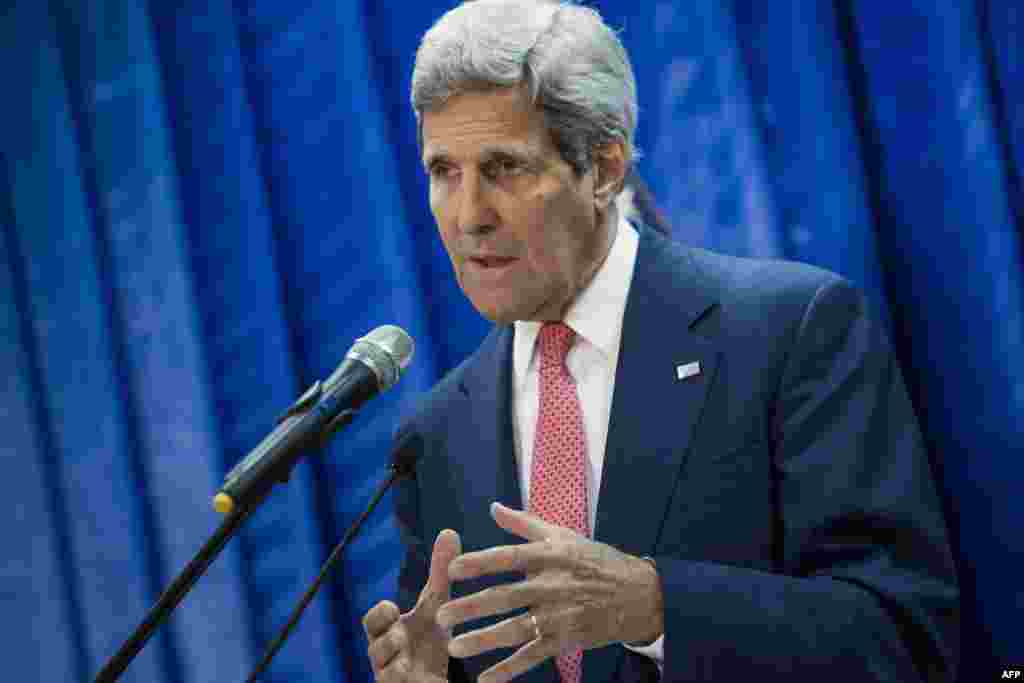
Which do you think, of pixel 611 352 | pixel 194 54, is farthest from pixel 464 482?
pixel 194 54

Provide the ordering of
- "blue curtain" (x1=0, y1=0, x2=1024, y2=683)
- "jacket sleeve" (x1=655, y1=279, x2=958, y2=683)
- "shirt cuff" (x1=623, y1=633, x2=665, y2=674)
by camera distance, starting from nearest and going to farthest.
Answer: "jacket sleeve" (x1=655, y1=279, x2=958, y2=683) → "shirt cuff" (x1=623, y1=633, x2=665, y2=674) → "blue curtain" (x1=0, y1=0, x2=1024, y2=683)

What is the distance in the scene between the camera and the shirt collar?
1869mm

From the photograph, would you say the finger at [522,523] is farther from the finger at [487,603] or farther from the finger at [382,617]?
the finger at [382,617]

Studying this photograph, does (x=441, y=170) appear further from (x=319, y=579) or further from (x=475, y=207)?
(x=319, y=579)

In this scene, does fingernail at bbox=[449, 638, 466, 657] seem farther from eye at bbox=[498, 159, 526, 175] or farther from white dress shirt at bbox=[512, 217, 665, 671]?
eye at bbox=[498, 159, 526, 175]

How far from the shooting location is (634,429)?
1.75m

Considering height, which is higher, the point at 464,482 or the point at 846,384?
the point at 846,384

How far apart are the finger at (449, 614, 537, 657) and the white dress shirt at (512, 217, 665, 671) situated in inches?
15.9

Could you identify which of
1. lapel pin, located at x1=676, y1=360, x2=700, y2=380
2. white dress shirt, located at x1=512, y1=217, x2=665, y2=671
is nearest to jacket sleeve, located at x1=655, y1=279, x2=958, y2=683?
lapel pin, located at x1=676, y1=360, x2=700, y2=380

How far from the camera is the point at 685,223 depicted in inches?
86.6

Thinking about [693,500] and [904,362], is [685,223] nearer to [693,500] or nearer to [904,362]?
[904,362]

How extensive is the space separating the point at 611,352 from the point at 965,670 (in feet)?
2.77

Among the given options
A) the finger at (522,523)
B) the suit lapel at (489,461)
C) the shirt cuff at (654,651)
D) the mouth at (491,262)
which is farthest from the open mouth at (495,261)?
the shirt cuff at (654,651)

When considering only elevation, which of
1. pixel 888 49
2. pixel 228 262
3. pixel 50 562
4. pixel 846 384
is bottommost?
pixel 50 562
